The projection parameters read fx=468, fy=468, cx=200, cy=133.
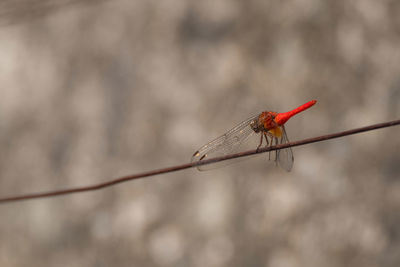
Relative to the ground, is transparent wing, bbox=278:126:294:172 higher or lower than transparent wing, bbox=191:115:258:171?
lower

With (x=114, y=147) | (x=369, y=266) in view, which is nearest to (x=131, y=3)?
(x=114, y=147)

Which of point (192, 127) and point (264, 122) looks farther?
point (192, 127)

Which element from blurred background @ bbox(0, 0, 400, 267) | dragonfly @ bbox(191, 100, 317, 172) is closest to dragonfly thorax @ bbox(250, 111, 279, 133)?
dragonfly @ bbox(191, 100, 317, 172)

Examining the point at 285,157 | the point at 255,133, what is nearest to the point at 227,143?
the point at 255,133

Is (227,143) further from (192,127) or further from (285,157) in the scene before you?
(192,127)

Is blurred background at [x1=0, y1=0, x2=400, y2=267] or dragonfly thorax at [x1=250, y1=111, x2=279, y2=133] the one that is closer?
dragonfly thorax at [x1=250, y1=111, x2=279, y2=133]

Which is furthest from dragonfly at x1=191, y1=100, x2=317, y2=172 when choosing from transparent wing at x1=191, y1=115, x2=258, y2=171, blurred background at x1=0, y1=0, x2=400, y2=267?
blurred background at x1=0, y1=0, x2=400, y2=267

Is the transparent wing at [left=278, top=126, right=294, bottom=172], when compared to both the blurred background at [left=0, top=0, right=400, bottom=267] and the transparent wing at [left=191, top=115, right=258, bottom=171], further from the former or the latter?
the blurred background at [left=0, top=0, right=400, bottom=267]
